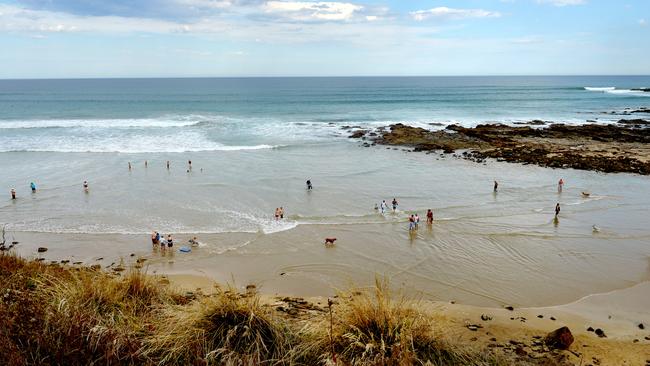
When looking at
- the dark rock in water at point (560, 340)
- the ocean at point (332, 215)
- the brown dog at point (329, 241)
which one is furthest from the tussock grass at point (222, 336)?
the brown dog at point (329, 241)

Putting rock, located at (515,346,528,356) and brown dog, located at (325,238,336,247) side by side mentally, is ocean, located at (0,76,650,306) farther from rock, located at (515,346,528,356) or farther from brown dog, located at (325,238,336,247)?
rock, located at (515,346,528,356)

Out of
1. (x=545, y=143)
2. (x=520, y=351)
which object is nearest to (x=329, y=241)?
(x=520, y=351)

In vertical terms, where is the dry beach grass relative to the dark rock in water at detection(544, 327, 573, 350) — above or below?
above

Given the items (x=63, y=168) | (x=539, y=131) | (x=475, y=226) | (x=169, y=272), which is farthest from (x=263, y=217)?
(x=539, y=131)

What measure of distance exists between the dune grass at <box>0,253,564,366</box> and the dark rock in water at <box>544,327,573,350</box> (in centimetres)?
511

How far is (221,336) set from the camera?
5.86 meters

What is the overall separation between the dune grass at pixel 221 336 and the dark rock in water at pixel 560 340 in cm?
511

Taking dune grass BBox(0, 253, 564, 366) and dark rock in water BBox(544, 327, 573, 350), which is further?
dark rock in water BBox(544, 327, 573, 350)

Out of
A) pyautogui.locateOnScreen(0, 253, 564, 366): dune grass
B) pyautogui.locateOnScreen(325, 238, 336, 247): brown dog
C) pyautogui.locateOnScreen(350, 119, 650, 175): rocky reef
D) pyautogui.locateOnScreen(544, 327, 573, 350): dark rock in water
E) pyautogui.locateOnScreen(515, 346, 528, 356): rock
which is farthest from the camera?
pyautogui.locateOnScreen(350, 119, 650, 175): rocky reef

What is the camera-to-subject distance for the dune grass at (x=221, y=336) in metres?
4.96

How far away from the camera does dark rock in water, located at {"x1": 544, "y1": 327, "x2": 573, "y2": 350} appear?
1015 centimetres

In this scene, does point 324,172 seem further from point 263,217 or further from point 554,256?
point 554,256

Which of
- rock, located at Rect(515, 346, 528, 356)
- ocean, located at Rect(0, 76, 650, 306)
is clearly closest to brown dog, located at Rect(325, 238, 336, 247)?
ocean, located at Rect(0, 76, 650, 306)

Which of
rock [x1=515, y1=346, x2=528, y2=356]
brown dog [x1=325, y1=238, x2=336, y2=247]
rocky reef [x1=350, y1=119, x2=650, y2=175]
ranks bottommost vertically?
brown dog [x1=325, y1=238, x2=336, y2=247]
